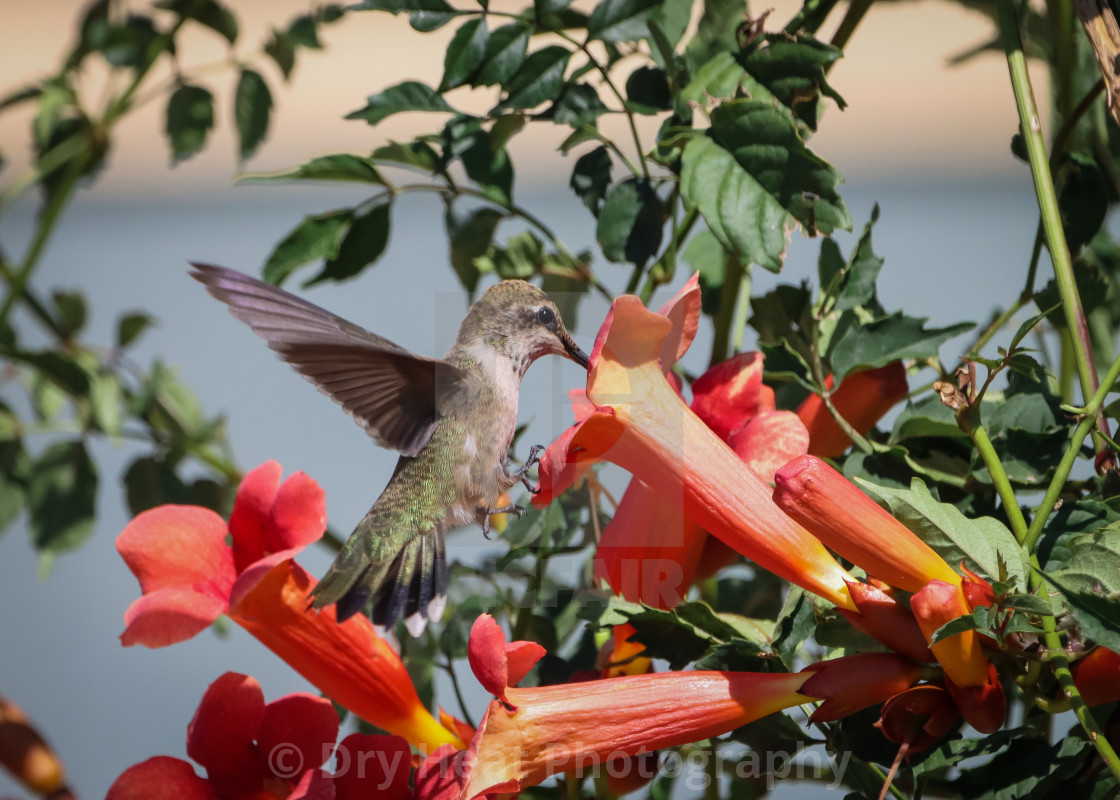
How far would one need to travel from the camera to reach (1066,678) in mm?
549

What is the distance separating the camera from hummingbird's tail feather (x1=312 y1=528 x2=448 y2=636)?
0.75 m

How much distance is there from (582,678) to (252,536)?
295mm

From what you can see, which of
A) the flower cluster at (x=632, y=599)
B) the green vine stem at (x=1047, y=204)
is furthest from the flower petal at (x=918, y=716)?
the green vine stem at (x=1047, y=204)

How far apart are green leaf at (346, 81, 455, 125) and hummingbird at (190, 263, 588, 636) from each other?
21 cm

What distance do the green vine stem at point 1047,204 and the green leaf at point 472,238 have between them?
44cm

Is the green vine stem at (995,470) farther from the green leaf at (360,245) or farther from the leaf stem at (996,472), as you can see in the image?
the green leaf at (360,245)

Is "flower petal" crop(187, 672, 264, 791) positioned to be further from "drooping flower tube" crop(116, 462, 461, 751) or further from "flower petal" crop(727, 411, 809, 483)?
"flower petal" crop(727, 411, 809, 483)

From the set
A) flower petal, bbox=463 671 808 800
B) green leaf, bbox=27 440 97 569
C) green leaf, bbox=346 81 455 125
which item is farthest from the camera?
green leaf, bbox=27 440 97 569

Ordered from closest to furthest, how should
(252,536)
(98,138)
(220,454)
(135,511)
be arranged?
(252,536) → (135,511) → (220,454) → (98,138)

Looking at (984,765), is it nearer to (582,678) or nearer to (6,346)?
(582,678)

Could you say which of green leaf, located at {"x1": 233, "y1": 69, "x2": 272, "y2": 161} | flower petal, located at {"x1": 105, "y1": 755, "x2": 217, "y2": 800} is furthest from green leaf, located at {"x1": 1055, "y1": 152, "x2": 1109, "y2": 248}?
green leaf, located at {"x1": 233, "y1": 69, "x2": 272, "y2": 161}

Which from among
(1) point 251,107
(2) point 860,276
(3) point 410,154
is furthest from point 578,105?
(1) point 251,107

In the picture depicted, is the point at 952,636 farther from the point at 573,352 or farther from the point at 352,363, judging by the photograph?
the point at 352,363

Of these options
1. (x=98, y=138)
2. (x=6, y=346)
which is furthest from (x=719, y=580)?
(x=98, y=138)
